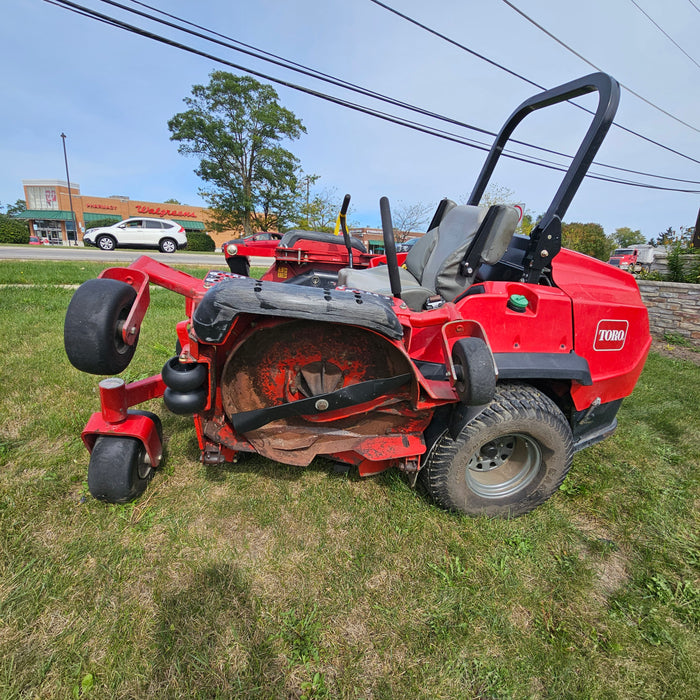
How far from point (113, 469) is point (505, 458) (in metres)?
2.24

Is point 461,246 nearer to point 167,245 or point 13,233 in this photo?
point 167,245

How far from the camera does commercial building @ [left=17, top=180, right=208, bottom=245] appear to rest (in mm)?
40219

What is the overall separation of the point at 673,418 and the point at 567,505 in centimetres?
218

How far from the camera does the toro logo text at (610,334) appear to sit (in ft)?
6.88

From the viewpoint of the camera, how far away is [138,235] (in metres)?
21.3

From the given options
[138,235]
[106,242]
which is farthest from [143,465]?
[106,242]

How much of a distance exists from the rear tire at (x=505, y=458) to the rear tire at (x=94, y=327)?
5.30 ft

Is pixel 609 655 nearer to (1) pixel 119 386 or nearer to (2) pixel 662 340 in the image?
(1) pixel 119 386

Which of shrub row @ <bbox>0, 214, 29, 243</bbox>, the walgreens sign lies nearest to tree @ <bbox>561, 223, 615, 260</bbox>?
the walgreens sign

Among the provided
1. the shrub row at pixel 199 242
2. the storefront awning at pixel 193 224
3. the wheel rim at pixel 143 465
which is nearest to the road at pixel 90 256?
the shrub row at pixel 199 242

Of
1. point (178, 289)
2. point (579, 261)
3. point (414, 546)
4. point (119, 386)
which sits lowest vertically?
point (414, 546)

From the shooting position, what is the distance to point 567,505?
7.82 ft

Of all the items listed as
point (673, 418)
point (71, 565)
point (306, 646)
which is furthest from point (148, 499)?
point (673, 418)

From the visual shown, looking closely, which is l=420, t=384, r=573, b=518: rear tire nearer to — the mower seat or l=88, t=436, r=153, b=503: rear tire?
the mower seat
